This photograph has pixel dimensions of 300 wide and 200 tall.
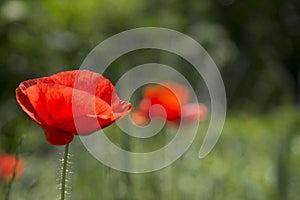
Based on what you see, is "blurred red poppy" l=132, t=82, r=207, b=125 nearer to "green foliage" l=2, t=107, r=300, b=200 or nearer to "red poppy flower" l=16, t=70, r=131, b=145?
"green foliage" l=2, t=107, r=300, b=200

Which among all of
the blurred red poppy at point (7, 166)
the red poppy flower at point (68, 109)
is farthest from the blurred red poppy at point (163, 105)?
the red poppy flower at point (68, 109)

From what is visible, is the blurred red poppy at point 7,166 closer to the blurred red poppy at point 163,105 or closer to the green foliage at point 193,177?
the green foliage at point 193,177

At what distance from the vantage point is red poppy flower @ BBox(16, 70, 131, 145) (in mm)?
993

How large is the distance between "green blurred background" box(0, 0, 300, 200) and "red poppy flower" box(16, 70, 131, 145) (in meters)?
0.39

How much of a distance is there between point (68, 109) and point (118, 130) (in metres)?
1.39

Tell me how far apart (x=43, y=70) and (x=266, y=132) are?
3.39 feet

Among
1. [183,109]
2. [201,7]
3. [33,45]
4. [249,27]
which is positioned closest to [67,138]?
[183,109]

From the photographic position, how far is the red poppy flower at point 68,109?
993 mm

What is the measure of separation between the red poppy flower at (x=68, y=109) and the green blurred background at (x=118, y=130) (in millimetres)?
392

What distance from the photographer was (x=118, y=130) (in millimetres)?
2391

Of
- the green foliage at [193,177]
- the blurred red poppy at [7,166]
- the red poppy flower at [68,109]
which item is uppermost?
the green foliage at [193,177]

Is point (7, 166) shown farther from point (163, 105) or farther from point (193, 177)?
point (193, 177)

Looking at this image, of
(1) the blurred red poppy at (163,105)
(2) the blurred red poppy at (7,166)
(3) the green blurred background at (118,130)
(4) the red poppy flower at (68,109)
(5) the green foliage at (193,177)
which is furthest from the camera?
(1) the blurred red poppy at (163,105)

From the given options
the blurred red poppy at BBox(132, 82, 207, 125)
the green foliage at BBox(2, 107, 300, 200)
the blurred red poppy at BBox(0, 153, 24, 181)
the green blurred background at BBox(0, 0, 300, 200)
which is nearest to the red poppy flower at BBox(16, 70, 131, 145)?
the green foliage at BBox(2, 107, 300, 200)
